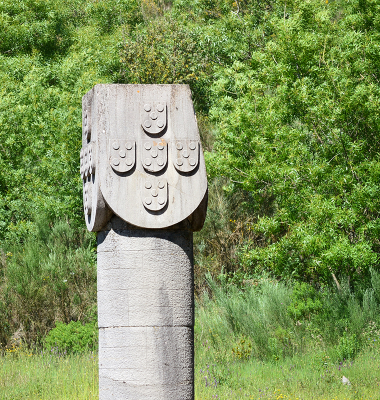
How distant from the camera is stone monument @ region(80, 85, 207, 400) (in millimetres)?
3689

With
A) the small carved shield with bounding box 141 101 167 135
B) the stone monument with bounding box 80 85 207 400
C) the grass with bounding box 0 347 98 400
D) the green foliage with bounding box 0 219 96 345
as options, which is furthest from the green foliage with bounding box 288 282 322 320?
the small carved shield with bounding box 141 101 167 135

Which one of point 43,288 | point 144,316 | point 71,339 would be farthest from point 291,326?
point 144,316

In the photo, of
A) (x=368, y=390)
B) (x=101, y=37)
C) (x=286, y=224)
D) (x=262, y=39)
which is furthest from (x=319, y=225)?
(x=101, y=37)

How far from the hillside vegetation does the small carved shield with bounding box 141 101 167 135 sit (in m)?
5.51

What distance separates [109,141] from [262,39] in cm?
1388

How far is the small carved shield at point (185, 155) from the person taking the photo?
375 centimetres

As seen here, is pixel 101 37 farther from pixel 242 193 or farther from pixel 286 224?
pixel 286 224

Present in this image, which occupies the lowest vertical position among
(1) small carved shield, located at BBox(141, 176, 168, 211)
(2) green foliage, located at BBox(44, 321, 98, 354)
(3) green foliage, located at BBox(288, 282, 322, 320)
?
(2) green foliage, located at BBox(44, 321, 98, 354)

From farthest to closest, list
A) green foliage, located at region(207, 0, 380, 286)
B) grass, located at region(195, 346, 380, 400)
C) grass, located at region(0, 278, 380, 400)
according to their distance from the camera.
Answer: green foliage, located at region(207, 0, 380, 286), grass, located at region(0, 278, 380, 400), grass, located at region(195, 346, 380, 400)

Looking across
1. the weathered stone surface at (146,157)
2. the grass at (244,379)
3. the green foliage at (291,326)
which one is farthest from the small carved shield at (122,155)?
the green foliage at (291,326)

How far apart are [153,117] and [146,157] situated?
0.25 m

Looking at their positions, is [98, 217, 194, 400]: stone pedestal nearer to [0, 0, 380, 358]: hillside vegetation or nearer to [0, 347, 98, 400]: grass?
[0, 347, 98, 400]: grass

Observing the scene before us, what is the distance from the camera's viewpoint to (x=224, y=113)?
1305 cm

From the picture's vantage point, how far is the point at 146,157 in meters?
3.74
